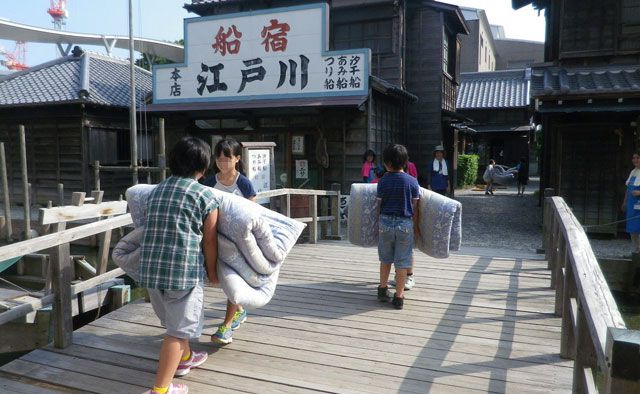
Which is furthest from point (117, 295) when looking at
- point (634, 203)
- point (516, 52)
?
point (516, 52)

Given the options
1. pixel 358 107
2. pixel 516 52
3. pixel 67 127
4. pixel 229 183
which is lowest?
pixel 229 183

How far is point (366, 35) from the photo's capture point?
1304 centimetres

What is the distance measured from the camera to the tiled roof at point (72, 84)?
14.2 m

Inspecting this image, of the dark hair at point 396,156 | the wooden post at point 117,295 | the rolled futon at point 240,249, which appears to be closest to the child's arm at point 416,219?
the dark hair at point 396,156

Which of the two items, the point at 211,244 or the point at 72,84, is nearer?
the point at 211,244

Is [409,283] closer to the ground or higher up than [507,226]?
higher up

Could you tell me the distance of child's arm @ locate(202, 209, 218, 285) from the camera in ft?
9.27

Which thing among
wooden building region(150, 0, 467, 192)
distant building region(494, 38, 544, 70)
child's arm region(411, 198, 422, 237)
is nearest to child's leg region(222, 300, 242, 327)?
child's arm region(411, 198, 422, 237)

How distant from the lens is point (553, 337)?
3830mm

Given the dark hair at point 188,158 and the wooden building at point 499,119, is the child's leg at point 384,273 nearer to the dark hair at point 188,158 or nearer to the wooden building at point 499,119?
the dark hair at point 188,158

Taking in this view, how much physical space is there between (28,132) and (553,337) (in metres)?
15.9

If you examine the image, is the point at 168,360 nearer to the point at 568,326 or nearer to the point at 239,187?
the point at 239,187

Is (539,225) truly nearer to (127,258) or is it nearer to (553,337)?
(553,337)

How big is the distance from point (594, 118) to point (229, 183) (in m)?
8.33
